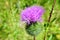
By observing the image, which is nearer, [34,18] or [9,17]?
[34,18]

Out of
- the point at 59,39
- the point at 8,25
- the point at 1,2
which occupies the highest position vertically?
the point at 1,2

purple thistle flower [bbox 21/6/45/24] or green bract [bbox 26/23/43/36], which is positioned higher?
purple thistle flower [bbox 21/6/45/24]

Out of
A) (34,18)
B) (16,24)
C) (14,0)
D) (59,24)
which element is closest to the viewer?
(34,18)

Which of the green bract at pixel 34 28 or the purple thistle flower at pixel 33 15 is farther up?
the purple thistle flower at pixel 33 15

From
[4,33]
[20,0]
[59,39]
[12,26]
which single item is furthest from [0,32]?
[59,39]

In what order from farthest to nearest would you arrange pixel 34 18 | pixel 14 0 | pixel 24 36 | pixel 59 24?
pixel 14 0
pixel 59 24
pixel 24 36
pixel 34 18

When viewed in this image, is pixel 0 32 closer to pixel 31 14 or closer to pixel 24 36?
pixel 24 36

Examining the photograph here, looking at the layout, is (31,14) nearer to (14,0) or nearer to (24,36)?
(24,36)

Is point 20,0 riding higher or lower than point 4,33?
higher

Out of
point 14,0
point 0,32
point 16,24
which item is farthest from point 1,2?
point 16,24
